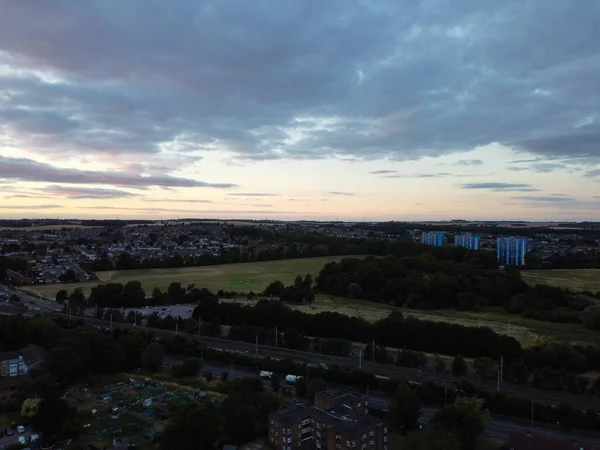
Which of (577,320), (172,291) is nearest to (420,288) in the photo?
(577,320)

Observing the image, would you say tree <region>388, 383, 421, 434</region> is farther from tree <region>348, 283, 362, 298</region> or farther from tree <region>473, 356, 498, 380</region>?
tree <region>348, 283, 362, 298</region>

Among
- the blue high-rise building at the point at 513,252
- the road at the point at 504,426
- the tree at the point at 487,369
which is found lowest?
the road at the point at 504,426

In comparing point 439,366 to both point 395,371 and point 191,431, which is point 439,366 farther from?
point 191,431

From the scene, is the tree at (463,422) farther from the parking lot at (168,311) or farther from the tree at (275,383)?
the parking lot at (168,311)

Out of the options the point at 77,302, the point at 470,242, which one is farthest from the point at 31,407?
the point at 470,242

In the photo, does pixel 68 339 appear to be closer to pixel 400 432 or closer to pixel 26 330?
pixel 26 330

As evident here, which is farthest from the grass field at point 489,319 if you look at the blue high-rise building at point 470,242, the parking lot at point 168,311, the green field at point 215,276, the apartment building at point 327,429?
the blue high-rise building at point 470,242

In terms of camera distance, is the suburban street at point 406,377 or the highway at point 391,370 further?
the highway at point 391,370
